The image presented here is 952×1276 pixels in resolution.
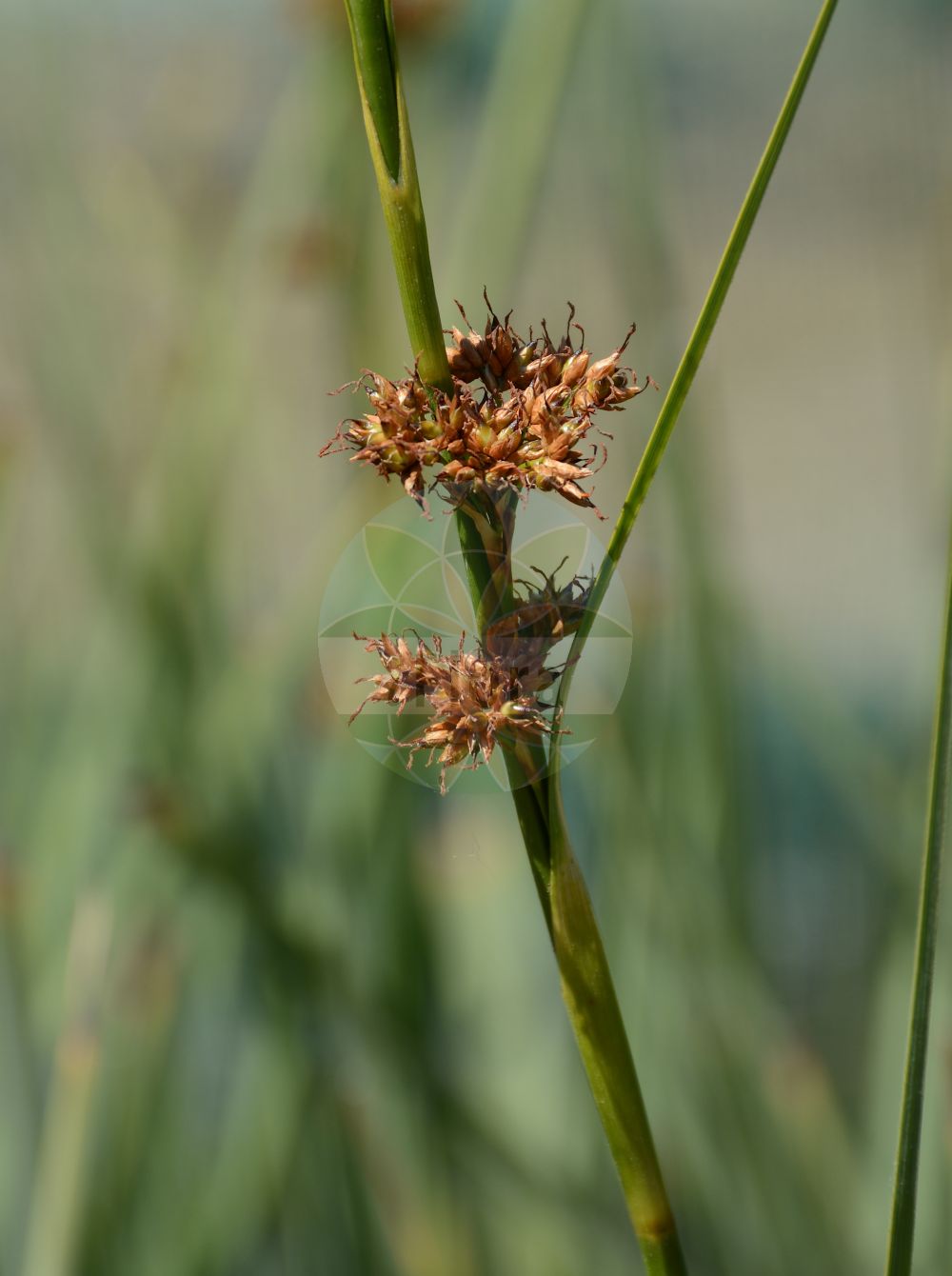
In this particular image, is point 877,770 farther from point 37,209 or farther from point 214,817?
point 37,209

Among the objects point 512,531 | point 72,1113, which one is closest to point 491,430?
point 512,531

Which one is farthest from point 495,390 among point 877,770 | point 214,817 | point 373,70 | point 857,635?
point 857,635

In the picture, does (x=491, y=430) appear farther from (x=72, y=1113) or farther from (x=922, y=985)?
(x=72, y=1113)

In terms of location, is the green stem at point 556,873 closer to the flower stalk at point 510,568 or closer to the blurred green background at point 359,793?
the flower stalk at point 510,568

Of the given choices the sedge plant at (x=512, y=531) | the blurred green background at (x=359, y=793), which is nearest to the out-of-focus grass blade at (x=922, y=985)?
the sedge plant at (x=512, y=531)
